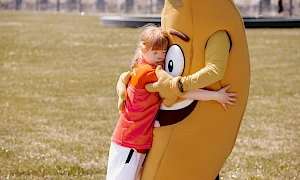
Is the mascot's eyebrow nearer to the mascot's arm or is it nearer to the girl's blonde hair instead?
the girl's blonde hair

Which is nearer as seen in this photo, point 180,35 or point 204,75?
point 204,75

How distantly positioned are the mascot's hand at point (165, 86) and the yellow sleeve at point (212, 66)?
2.3 inches

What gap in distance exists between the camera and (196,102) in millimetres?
4906

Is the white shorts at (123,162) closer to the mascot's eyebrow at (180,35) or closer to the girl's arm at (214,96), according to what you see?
the girl's arm at (214,96)

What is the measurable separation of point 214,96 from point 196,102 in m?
0.16

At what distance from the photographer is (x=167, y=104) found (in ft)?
16.0

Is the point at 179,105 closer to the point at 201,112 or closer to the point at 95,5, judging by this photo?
the point at 201,112

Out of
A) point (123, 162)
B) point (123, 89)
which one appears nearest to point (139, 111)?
point (123, 89)

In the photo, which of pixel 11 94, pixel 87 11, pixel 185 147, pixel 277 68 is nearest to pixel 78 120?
pixel 11 94

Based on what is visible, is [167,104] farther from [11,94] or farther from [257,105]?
[11,94]

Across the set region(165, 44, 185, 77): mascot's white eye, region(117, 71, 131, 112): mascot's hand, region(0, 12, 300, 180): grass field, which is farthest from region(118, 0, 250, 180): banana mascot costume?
region(0, 12, 300, 180): grass field

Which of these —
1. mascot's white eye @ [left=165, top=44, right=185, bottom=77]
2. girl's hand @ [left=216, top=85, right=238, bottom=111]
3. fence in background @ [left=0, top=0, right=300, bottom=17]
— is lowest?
fence in background @ [left=0, top=0, right=300, bottom=17]

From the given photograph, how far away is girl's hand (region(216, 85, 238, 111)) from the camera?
482cm

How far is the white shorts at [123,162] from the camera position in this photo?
4.89 metres
